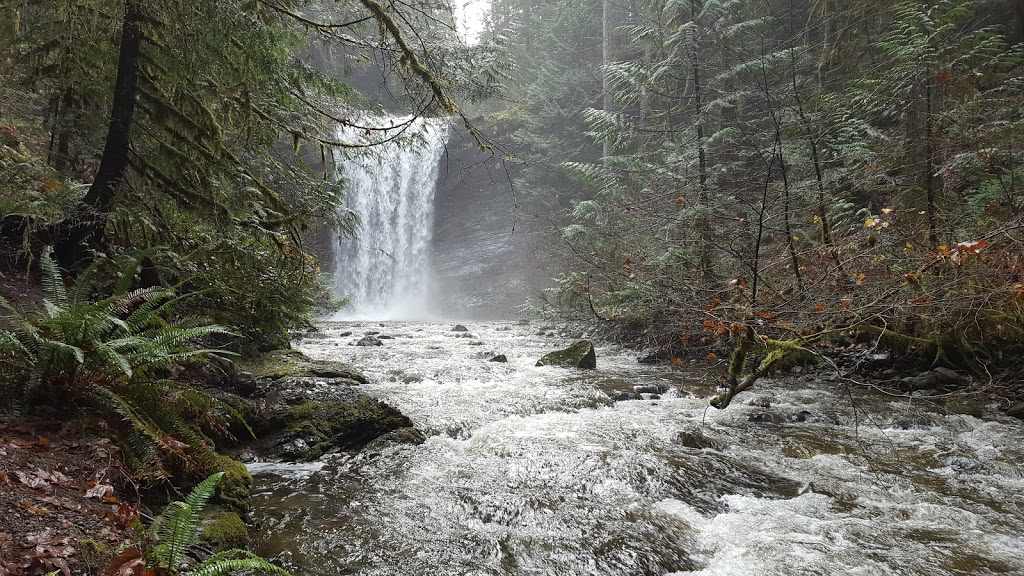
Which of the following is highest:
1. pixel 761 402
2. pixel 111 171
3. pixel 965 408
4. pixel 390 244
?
pixel 390 244

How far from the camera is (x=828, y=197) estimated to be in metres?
7.80

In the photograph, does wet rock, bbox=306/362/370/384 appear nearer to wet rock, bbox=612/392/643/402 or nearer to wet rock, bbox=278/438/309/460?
wet rock, bbox=278/438/309/460

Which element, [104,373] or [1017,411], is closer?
[104,373]

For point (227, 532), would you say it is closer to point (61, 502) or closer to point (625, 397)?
point (61, 502)

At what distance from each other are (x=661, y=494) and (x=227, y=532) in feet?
10.3

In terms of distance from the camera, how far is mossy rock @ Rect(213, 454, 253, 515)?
3.30 m

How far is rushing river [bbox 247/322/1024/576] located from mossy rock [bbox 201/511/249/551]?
6.5 inches

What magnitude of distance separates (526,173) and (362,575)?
26.8 m

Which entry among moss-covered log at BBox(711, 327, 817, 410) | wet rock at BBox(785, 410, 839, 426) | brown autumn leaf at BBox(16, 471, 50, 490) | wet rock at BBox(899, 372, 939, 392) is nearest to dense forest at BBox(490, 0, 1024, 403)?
moss-covered log at BBox(711, 327, 817, 410)

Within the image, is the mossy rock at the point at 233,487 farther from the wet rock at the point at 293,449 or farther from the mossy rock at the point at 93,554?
the mossy rock at the point at 93,554

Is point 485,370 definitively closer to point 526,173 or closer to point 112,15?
point 112,15

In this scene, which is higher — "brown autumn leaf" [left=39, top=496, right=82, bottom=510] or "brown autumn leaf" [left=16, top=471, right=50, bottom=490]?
"brown autumn leaf" [left=16, top=471, right=50, bottom=490]

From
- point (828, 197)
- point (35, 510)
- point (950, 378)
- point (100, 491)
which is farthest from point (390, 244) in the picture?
point (35, 510)

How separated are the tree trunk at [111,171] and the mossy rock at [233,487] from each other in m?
2.61
